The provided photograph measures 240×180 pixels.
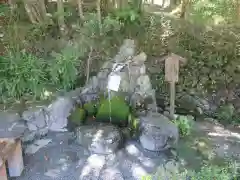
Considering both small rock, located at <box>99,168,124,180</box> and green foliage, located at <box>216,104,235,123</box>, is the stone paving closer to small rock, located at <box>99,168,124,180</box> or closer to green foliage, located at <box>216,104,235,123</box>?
small rock, located at <box>99,168,124,180</box>

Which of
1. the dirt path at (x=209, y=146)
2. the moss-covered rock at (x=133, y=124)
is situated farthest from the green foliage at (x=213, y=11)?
the moss-covered rock at (x=133, y=124)

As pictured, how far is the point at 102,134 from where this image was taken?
21.3 feet

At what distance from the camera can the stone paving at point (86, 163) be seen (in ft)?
19.1

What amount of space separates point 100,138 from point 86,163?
55cm

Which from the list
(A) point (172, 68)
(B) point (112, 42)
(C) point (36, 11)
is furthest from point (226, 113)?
(C) point (36, 11)

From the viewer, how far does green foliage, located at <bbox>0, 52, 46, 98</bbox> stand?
7.81 metres

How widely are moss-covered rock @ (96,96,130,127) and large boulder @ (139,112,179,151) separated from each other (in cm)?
78

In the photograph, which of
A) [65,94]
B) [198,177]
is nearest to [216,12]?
[65,94]

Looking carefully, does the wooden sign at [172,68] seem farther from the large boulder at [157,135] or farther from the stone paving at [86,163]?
the stone paving at [86,163]

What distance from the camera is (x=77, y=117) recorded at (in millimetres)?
7211

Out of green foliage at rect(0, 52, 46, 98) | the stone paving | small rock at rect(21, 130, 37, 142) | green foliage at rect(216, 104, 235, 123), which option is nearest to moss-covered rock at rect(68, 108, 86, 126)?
the stone paving

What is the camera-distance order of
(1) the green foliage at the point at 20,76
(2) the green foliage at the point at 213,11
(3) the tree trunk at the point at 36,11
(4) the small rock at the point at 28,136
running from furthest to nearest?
A: (2) the green foliage at the point at 213,11 < (3) the tree trunk at the point at 36,11 < (1) the green foliage at the point at 20,76 < (4) the small rock at the point at 28,136

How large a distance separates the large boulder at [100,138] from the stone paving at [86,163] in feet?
0.38

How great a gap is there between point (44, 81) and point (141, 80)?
2.55 m
